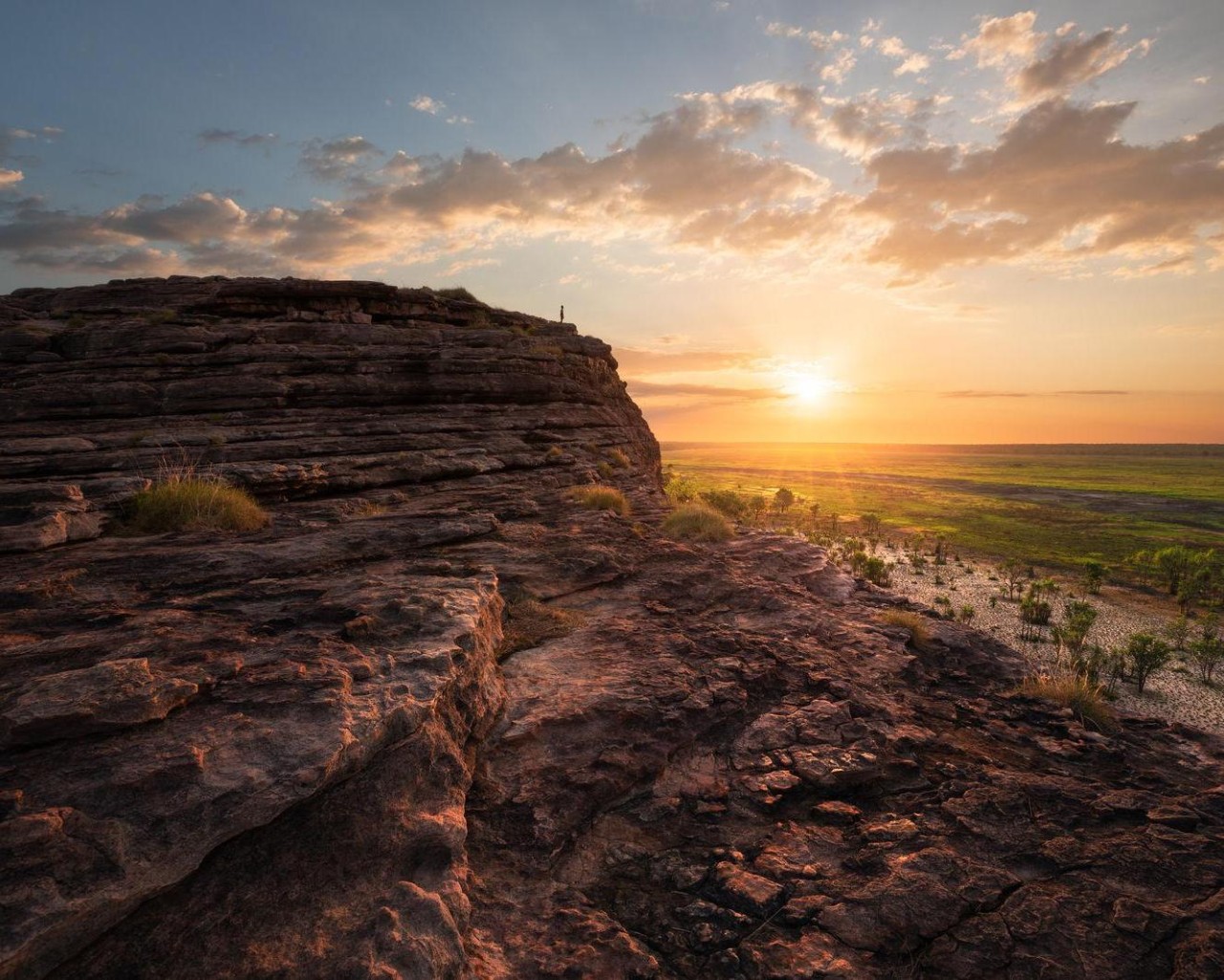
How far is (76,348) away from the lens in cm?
1798

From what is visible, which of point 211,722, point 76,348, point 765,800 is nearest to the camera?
point 211,722

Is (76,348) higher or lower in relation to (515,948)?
higher

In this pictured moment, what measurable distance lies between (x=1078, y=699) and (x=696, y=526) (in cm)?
906

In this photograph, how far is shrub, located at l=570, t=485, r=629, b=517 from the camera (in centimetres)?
1627

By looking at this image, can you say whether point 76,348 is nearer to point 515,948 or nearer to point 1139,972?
point 515,948

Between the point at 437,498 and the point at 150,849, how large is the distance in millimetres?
10287

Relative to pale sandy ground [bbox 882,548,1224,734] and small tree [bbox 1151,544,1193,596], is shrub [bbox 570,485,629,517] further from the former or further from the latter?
small tree [bbox 1151,544,1193,596]

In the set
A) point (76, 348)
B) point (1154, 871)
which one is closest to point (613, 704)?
point (1154, 871)

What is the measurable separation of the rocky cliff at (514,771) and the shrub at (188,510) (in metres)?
0.47

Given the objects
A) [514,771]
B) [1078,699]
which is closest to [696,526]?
[1078,699]

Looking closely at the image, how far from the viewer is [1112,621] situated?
50531 millimetres

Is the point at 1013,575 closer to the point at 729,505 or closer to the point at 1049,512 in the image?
the point at 729,505

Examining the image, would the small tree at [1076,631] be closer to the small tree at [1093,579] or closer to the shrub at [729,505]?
the small tree at [1093,579]

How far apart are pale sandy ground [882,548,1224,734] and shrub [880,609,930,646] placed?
7.40 metres
